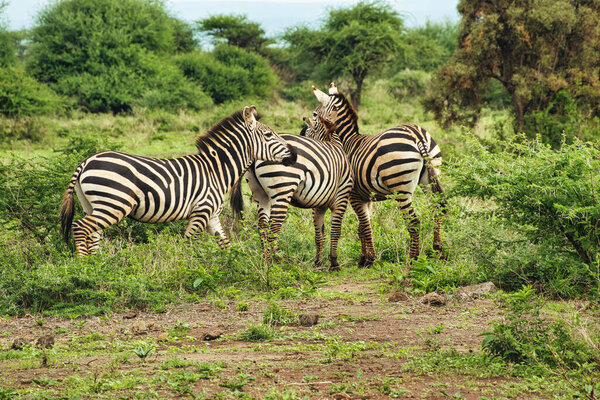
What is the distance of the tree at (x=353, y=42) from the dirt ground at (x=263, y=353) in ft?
80.4

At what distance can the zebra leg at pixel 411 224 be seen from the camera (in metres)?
7.72

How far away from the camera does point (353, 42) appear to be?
30203 millimetres

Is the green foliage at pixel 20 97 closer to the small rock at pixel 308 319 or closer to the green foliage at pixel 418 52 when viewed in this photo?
the green foliage at pixel 418 52

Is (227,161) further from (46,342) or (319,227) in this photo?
(46,342)

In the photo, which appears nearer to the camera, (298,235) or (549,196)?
(549,196)

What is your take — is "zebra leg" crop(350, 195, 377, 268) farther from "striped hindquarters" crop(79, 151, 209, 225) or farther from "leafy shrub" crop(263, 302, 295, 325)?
"leafy shrub" crop(263, 302, 295, 325)

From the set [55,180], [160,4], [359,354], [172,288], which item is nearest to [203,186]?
[172,288]

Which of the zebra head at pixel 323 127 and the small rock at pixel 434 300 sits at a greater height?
the zebra head at pixel 323 127

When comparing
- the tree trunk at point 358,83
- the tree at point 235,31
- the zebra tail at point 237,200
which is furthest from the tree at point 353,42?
the zebra tail at point 237,200

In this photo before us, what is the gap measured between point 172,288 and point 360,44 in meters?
24.5

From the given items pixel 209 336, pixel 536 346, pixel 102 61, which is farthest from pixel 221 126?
pixel 102 61

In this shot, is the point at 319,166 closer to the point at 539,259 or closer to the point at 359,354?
the point at 539,259

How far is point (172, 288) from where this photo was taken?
6641 mm

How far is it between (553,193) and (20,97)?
20.1 m
